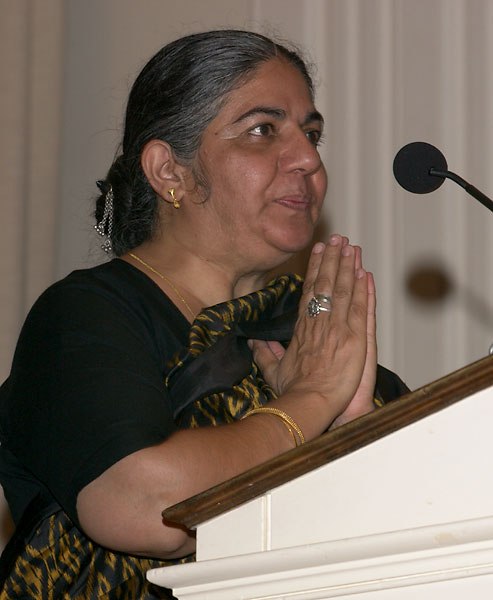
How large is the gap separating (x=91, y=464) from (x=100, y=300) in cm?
39

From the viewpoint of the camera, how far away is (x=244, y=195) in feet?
7.79

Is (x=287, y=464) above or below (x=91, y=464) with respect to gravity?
above

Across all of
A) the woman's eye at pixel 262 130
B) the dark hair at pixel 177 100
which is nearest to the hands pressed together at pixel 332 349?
the woman's eye at pixel 262 130

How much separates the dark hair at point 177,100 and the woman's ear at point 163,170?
0.06 ft

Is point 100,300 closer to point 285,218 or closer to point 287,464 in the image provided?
point 285,218

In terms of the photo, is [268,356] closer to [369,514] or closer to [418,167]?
[418,167]

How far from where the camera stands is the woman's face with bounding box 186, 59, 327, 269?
2.37 metres

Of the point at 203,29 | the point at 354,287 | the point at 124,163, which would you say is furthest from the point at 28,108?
the point at 354,287

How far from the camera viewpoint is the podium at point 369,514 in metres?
1.12

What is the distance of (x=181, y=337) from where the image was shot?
2.18m

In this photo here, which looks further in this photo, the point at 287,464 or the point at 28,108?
the point at 28,108

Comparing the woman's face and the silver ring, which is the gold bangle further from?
the woman's face

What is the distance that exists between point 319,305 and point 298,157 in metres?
0.32

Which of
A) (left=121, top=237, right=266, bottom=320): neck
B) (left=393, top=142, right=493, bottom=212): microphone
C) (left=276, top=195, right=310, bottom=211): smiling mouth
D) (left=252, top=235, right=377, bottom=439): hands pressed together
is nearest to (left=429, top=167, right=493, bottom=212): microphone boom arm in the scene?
(left=393, top=142, right=493, bottom=212): microphone
